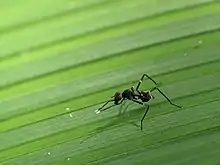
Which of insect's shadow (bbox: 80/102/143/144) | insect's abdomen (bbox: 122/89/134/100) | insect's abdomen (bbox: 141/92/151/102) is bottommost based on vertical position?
insect's shadow (bbox: 80/102/143/144)

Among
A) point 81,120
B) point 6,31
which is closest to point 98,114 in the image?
point 81,120

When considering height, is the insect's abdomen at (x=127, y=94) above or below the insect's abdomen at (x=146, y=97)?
above

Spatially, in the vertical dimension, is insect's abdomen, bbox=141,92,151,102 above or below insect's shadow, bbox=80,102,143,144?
above

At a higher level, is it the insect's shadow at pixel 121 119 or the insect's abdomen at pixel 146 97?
the insect's abdomen at pixel 146 97

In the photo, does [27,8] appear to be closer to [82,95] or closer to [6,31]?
[6,31]

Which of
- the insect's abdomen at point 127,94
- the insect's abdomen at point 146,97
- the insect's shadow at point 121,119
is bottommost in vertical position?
the insect's shadow at point 121,119
